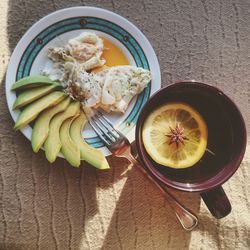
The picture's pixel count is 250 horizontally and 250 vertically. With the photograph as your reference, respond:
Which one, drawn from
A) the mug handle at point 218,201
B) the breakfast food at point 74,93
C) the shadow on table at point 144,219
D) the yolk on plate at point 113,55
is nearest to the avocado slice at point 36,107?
the breakfast food at point 74,93

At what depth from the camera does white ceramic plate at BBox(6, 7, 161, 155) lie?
1.09 meters

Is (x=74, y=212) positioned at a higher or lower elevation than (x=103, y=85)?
lower

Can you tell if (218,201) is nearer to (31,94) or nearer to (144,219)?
(144,219)

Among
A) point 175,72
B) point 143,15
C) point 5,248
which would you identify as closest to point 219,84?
point 175,72

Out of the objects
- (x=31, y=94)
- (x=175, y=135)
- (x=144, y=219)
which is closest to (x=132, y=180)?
(x=144, y=219)

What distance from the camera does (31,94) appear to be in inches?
42.3

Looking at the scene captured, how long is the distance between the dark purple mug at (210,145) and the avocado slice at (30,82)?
0.24 meters

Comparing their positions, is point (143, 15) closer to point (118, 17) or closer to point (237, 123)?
point (118, 17)

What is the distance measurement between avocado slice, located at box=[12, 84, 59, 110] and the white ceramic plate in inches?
0.9

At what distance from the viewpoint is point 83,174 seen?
1.13 metres

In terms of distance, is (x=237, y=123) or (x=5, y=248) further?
(x=5, y=248)

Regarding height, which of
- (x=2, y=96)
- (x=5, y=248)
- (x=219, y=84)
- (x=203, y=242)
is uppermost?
(x=2, y=96)

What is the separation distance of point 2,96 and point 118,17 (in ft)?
1.04

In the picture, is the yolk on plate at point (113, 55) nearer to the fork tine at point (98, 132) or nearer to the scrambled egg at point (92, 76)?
the scrambled egg at point (92, 76)
